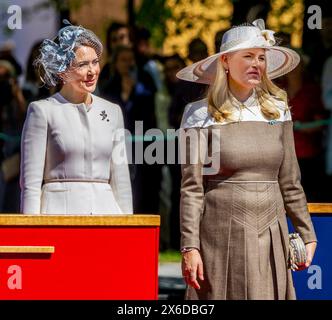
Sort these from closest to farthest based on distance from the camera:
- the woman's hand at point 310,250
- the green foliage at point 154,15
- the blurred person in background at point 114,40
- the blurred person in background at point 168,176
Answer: the woman's hand at point 310,250 < the blurred person in background at point 114,40 < the blurred person in background at point 168,176 < the green foliage at point 154,15

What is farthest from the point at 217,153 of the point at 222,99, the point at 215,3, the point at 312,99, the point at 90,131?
the point at 215,3

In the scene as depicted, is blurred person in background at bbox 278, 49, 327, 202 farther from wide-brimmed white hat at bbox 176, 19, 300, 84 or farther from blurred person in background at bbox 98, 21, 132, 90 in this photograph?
wide-brimmed white hat at bbox 176, 19, 300, 84

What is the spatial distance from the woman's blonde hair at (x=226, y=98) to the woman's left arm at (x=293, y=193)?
0.12m

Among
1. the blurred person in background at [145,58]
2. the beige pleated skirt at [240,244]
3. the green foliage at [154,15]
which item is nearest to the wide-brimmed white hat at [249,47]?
the beige pleated skirt at [240,244]

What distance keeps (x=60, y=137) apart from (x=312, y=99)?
5.71 m

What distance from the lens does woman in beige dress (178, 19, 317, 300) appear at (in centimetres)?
762

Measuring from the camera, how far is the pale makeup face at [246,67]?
7.69m

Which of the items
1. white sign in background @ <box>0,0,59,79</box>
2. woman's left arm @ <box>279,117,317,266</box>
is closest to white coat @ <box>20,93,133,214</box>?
woman's left arm @ <box>279,117,317,266</box>

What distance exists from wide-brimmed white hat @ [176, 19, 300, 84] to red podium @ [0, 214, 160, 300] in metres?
0.89

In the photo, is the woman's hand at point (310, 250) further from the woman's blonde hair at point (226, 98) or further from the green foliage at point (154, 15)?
the green foliage at point (154, 15)

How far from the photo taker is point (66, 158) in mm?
8148

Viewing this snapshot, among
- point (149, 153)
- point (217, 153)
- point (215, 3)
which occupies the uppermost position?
point (215, 3)

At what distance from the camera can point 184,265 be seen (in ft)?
25.0

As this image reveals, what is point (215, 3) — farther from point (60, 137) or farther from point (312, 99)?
point (60, 137)
